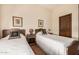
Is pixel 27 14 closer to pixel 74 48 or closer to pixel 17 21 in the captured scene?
pixel 17 21

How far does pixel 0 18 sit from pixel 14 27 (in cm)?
22

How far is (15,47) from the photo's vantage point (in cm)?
130

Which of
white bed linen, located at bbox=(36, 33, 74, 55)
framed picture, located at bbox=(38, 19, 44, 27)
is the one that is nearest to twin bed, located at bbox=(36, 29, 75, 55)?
white bed linen, located at bbox=(36, 33, 74, 55)

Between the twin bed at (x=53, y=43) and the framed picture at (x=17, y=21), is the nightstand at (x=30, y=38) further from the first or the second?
the framed picture at (x=17, y=21)

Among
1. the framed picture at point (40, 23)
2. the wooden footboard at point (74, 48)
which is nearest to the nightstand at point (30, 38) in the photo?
the framed picture at point (40, 23)

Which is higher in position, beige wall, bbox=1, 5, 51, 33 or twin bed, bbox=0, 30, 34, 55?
beige wall, bbox=1, 5, 51, 33

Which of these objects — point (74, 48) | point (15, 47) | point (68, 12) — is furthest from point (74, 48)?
point (15, 47)

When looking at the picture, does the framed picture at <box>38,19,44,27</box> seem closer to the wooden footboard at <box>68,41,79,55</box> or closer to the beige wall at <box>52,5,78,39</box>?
the beige wall at <box>52,5,78,39</box>

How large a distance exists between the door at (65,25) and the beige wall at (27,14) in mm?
174

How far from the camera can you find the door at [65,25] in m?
1.34

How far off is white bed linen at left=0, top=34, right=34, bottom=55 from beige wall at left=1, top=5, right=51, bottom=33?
7.1 inches

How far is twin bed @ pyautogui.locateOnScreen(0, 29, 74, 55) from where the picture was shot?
49.0 inches

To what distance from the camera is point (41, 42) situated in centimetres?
150
